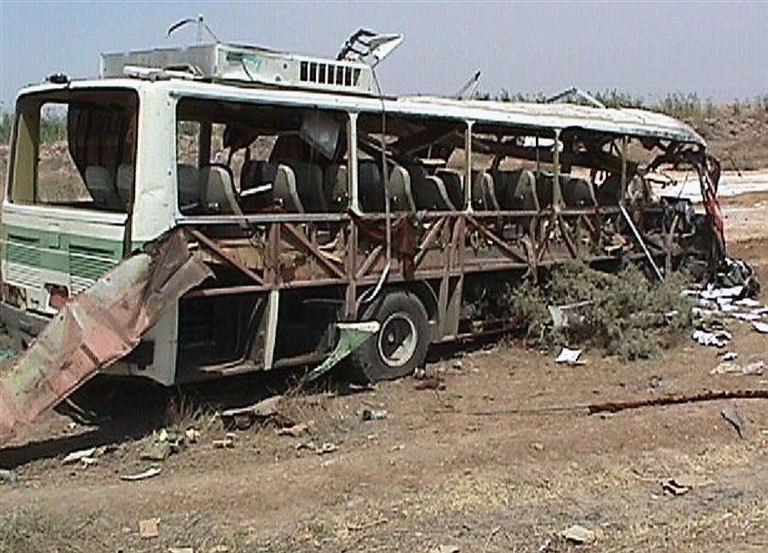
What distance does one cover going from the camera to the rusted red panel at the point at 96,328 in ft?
22.8

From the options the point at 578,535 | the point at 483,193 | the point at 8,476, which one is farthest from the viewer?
the point at 483,193

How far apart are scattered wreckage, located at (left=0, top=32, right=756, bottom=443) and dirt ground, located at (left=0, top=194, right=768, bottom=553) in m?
0.57

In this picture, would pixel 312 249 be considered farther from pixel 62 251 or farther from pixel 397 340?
pixel 62 251

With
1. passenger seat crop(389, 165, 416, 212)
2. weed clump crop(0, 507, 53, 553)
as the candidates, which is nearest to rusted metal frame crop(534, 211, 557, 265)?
passenger seat crop(389, 165, 416, 212)

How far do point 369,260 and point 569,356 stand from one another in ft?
7.41

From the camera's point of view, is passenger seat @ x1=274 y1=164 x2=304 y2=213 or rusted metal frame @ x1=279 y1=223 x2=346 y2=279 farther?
passenger seat @ x1=274 y1=164 x2=304 y2=213

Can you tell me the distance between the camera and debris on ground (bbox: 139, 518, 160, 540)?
562cm

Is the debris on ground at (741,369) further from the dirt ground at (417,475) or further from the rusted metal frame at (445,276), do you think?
the rusted metal frame at (445,276)

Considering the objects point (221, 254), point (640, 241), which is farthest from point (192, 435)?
point (640, 241)

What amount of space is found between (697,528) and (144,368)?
3.70 metres

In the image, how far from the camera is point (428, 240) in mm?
9484

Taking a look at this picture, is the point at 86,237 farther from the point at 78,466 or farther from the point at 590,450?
the point at 590,450

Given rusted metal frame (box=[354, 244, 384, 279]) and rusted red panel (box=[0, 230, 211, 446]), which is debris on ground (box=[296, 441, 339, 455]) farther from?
rusted metal frame (box=[354, 244, 384, 279])

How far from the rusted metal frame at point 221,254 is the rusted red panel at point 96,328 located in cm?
17
